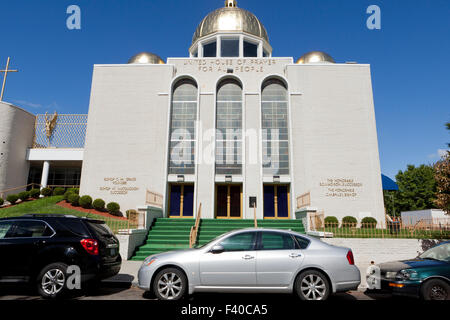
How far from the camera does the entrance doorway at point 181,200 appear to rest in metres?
19.2

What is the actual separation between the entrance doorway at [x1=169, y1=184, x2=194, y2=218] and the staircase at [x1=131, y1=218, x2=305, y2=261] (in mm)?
4119

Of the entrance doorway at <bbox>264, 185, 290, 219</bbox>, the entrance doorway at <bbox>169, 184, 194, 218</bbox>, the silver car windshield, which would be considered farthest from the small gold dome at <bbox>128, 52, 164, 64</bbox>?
the silver car windshield

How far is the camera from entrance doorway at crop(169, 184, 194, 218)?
63.1 feet

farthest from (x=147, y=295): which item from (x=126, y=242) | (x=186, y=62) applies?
(x=186, y=62)

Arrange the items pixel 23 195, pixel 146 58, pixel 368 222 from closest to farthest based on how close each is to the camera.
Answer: pixel 368 222, pixel 23 195, pixel 146 58

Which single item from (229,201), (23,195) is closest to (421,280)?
(229,201)

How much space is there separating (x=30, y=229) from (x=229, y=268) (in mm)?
4519

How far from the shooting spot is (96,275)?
605 cm

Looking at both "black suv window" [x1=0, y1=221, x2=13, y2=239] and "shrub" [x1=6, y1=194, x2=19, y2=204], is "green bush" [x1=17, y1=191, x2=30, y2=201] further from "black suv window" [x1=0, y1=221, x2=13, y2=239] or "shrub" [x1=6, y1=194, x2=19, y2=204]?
"black suv window" [x1=0, y1=221, x2=13, y2=239]

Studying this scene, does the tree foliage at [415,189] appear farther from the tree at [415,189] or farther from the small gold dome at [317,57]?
the small gold dome at [317,57]

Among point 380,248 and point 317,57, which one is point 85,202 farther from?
point 317,57

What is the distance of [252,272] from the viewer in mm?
5656
